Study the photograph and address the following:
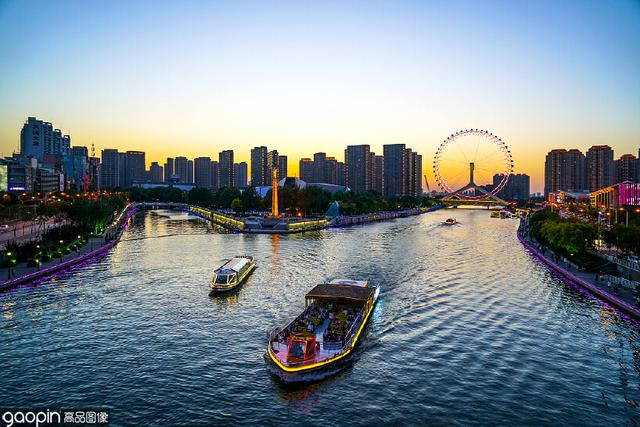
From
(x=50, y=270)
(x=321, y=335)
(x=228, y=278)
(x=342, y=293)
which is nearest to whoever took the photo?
(x=321, y=335)

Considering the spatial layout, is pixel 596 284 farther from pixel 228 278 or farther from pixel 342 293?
pixel 228 278

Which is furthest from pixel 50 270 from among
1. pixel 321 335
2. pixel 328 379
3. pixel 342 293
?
pixel 328 379

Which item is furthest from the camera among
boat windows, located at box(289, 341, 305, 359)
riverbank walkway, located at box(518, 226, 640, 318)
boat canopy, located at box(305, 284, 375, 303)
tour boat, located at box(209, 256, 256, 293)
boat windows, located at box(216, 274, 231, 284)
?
boat windows, located at box(216, 274, 231, 284)

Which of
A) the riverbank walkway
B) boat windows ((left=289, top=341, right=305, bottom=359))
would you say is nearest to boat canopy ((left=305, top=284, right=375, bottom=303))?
boat windows ((left=289, top=341, right=305, bottom=359))

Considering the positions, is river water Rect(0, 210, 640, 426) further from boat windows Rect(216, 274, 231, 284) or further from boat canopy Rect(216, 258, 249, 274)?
boat canopy Rect(216, 258, 249, 274)

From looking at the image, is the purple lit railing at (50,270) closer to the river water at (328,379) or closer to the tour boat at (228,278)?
the river water at (328,379)

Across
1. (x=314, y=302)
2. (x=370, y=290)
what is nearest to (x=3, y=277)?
(x=314, y=302)
